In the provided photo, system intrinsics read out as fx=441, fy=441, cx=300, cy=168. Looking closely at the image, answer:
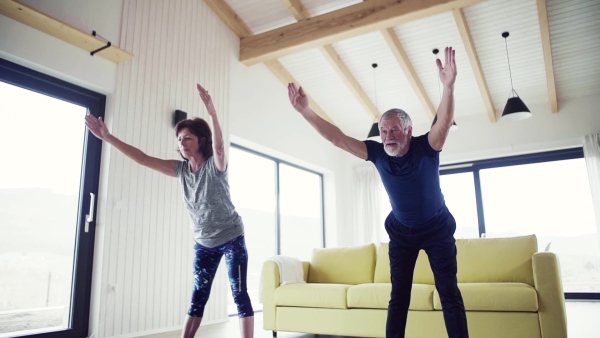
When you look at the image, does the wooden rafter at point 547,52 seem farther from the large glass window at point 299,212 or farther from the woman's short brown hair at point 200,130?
the woman's short brown hair at point 200,130

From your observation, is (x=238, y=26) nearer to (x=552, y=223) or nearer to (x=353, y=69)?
(x=353, y=69)

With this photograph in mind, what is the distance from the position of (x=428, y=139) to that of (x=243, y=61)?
3848 millimetres

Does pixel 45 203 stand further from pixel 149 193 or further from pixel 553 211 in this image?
pixel 553 211

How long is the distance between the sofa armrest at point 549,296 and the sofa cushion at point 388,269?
0.78 meters

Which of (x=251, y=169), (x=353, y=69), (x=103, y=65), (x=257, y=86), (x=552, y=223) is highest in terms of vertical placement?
(x=353, y=69)

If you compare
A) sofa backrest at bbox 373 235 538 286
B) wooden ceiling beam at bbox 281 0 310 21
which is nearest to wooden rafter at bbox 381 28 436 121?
wooden ceiling beam at bbox 281 0 310 21

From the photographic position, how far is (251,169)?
5633 mm

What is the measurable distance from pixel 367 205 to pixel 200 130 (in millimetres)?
5609

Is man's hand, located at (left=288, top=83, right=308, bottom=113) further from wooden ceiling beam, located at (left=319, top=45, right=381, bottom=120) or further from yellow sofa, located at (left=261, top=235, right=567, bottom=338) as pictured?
wooden ceiling beam, located at (left=319, top=45, right=381, bottom=120)

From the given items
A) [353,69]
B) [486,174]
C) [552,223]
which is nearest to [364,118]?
[353,69]

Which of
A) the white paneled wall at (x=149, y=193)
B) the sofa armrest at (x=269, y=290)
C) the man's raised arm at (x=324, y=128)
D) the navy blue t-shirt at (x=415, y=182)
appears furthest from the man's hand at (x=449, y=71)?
the white paneled wall at (x=149, y=193)

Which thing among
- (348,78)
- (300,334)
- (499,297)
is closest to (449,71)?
(499,297)

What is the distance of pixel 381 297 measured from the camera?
298cm

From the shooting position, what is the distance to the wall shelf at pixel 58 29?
2758 mm
